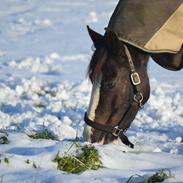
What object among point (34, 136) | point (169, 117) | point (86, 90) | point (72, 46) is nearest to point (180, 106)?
point (169, 117)

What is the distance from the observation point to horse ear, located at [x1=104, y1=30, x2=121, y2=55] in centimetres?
388

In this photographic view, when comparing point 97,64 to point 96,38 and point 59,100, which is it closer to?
point 96,38

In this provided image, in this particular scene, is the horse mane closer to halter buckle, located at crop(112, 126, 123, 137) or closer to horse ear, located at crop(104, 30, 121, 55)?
horse ear, located at crop(104, 30, 121, 55)

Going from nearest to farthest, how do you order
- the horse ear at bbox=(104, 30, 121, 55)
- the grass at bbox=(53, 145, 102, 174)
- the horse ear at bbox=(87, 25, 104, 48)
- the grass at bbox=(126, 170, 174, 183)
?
the grass at bbox=(126, 170, 174, 183)
the grass at bbox=(53, 145, 102, 174)
the horse ear at bbox=(104, 30, 121, 55)
the horse ear at bbox=(87, 25, 104, 48)

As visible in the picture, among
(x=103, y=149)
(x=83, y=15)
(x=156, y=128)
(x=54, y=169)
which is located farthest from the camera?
(x=83, y=15)

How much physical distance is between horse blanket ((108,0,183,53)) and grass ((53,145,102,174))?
38.4 inches

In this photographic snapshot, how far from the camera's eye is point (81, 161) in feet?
10.3

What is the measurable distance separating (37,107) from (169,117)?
1.46 meters

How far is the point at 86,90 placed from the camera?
7.01 m

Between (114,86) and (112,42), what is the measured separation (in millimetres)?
306

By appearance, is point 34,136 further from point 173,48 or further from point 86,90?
point 86,90

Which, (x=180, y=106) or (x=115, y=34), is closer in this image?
(x=115, y=34)

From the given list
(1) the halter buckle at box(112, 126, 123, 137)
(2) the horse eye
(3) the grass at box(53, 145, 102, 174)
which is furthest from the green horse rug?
(3) the grass at box(53, 145, 102, 174)

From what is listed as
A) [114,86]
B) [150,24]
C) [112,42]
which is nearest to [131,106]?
[114,86]
